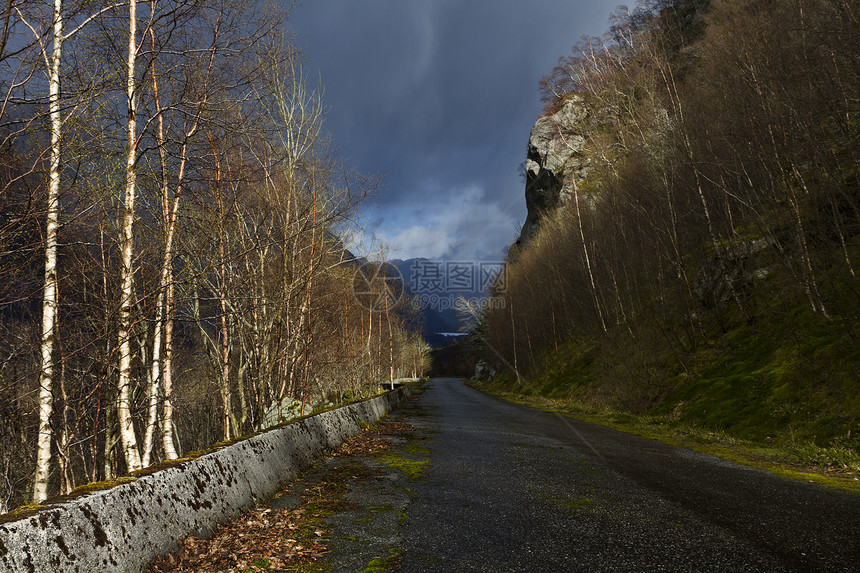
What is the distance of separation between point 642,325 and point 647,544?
2121 cm

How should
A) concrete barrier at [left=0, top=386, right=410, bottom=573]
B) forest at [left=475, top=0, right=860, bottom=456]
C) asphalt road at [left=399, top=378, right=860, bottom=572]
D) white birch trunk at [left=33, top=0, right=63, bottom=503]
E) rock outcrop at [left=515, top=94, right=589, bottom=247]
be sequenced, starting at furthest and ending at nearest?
rock outcrop at [left=515, top=94, right=589, bottom=247] → forest at [left=475, top=0, right=860, bottom=456] → white birch trunk at [left=33, top=0, right=63, bottom=503] → asphalt road at [left=399, top=378, right=860, bottom=572] → concrete barrier at [left=0, top=386, right=410, bottom=573]

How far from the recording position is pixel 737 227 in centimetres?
1869

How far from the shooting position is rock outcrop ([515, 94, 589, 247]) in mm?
41688

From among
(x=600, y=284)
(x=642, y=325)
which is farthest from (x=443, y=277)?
(x=642, y=325)

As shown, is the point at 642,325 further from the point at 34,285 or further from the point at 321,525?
the point at 34,285

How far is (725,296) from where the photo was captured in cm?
1705

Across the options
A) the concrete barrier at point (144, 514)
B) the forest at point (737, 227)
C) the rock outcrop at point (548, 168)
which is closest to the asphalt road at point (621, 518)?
the concrete barrier at point (144, 514)

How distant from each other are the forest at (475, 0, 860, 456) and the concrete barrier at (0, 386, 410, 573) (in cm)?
982

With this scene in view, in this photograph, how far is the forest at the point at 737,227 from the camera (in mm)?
10141

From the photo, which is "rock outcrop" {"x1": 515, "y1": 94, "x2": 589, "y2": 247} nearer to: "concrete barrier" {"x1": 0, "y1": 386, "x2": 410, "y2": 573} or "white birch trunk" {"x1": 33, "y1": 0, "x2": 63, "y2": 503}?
"white birch trunk" {"x1": 33, "y1": 0, "x2": 63, "y2": 503}

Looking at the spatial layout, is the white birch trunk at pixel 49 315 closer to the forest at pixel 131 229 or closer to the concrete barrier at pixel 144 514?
the forest at pixel 131 229

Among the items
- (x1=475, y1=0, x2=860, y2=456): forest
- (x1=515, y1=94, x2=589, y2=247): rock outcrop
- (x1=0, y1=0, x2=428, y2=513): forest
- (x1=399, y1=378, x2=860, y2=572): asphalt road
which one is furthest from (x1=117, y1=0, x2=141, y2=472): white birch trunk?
(x1=515, y1=94, x2=589, y2=247): rock outcrop

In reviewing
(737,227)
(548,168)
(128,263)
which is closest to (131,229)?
(128,263)

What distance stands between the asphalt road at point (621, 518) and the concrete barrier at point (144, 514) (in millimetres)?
1734
